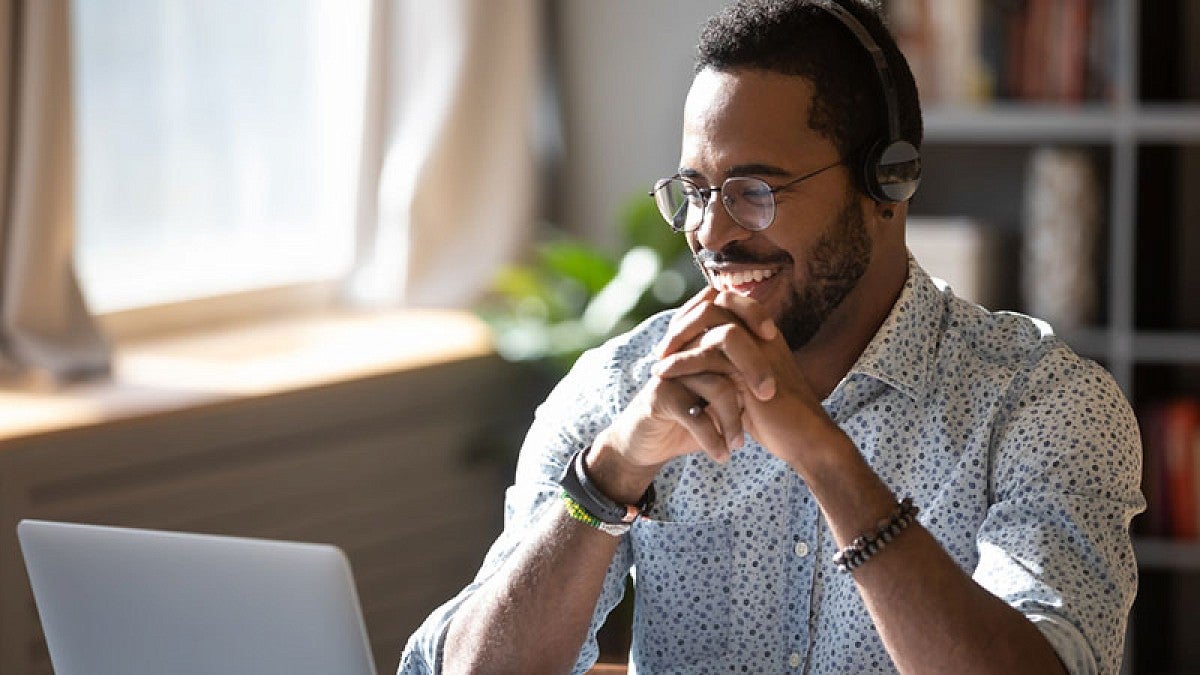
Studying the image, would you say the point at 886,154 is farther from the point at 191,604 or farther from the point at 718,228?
the point at 191,604

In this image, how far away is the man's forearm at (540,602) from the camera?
5.28 feet

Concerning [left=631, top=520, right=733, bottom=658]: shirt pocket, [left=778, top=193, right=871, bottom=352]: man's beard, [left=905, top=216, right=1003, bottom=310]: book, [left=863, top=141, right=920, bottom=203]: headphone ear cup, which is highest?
[left=863, top=141, right=920, bottom=203]: headphone ear cup

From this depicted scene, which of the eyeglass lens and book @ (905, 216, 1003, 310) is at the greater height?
the eyeglass lens

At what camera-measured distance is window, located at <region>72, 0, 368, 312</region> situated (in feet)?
10.5

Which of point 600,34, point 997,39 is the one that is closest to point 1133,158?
point 997,39

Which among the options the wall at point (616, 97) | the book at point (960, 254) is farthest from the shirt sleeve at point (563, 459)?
the wall at point (616, 97)

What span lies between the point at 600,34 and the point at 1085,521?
252 centimetres

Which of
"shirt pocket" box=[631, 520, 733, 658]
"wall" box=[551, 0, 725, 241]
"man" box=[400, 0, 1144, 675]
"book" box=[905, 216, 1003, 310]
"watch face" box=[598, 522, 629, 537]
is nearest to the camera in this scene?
"man" box=[400, 0, 1144, 675]

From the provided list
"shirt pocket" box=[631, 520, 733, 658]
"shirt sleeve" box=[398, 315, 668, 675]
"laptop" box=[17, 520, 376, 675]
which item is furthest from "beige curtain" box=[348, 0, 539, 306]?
"laptop" box=[17, 520, 376, 675]

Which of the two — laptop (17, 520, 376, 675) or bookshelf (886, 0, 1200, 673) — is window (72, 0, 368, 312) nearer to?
bookshelf (886, 0, 1200, 673)

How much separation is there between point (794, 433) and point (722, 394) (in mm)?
76

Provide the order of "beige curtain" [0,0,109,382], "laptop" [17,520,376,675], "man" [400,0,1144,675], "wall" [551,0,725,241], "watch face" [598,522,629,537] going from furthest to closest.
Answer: "wall" [551,0,725,241] < "beige curtain" [0,0,109,382] < "watch face" [598,522,629,537] < "man" [400,0,1144,675] < "laptop" [17,520,376,675]

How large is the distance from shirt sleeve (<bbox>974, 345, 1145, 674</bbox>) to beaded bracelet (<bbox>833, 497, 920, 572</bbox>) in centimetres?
12

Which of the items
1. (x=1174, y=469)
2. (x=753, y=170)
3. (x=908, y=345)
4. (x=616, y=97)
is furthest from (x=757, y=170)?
(x=616, y=97)
